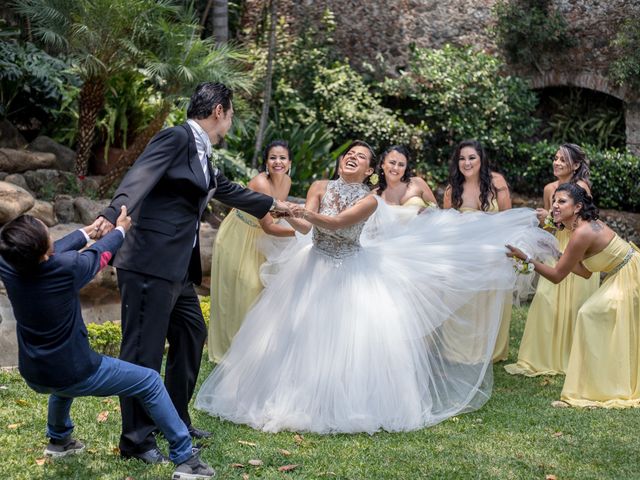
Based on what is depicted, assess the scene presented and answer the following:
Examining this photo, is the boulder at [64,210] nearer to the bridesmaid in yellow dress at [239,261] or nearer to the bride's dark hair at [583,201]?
the bridesmaid in yellow dress at [239,261]

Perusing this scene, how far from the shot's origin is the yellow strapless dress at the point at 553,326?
26.2ft

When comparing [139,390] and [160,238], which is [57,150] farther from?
[139,390]

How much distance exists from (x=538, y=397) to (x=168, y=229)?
143 inches

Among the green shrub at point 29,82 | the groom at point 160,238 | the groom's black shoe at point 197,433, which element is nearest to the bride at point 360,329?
the groom's black shoe at point 197,433

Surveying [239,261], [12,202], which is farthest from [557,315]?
[12,202]

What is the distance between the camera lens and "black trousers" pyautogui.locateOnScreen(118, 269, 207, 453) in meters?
4.90

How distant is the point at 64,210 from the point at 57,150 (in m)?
1.68

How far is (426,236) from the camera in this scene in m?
7.07

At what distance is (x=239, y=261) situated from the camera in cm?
795

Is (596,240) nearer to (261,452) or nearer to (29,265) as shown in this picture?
(261,452)

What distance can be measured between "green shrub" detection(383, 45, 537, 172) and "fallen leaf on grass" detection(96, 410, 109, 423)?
30.7 ft

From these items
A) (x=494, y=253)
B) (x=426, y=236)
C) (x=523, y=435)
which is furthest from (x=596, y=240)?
(x=523, y=435)

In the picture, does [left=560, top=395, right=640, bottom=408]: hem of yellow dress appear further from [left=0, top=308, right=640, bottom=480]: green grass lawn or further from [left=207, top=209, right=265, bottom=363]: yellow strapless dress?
[left=207, top=209, right=265, bottom=363]: yellow strapless dress

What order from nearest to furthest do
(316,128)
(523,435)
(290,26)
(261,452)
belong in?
(261,452) < (523,435) < (316,128) < (290,26)
